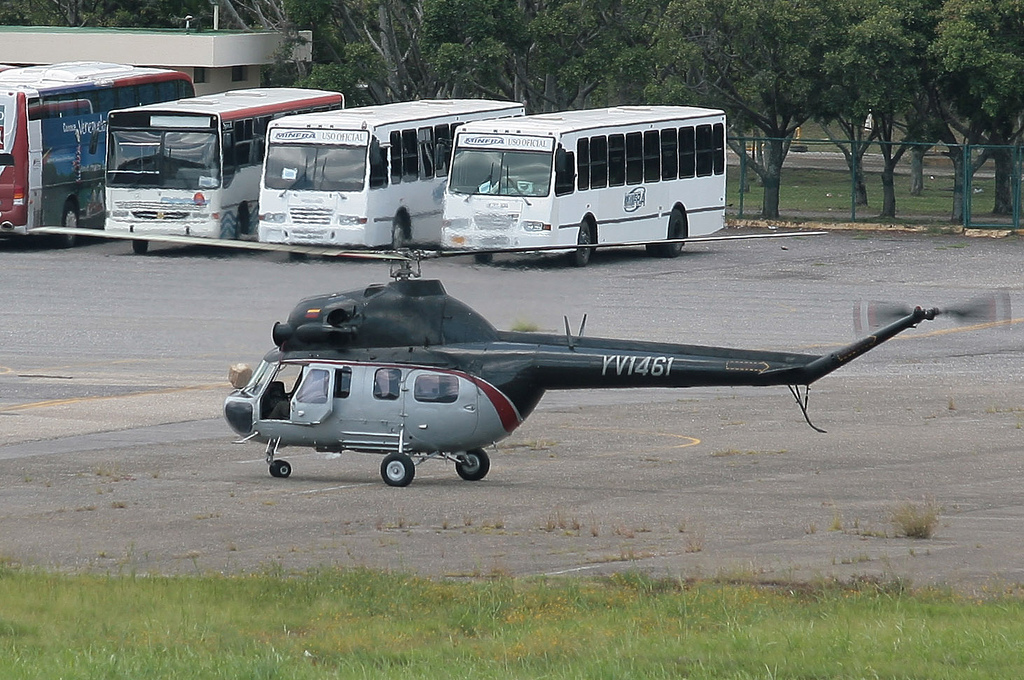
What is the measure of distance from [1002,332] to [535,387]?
1411cm

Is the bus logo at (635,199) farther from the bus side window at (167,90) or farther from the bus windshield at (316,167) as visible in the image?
the bus side window at (167,90)

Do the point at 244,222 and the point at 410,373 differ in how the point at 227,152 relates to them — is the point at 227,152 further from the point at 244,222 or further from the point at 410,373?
the point at 410,373

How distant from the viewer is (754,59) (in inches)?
1777

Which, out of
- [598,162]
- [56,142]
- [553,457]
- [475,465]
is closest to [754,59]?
[598,162]

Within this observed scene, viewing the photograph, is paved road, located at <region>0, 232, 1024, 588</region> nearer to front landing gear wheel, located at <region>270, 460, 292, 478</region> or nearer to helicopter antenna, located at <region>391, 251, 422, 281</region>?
front landing gear wheel, located at <region>270, 460, 292, 478</region>

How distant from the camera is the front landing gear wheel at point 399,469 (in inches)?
749

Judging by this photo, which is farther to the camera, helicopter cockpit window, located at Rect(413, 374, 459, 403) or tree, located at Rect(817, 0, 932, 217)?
tree, located at Rect(817, 0, 932, 217)

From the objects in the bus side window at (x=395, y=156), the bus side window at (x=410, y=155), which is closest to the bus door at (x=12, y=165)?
the bus side window at (x=395, y=156)

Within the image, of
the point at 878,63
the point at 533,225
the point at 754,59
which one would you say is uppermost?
the point at 754,59

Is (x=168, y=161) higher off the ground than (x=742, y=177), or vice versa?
(x=168, y=161)

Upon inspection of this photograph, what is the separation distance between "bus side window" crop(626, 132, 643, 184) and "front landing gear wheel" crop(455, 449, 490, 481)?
1861cm

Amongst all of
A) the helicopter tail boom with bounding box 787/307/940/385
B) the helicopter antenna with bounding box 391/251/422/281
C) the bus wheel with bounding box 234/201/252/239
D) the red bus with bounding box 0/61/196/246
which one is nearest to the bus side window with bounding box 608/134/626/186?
the bus wheel with bounding box 234/201/252/239

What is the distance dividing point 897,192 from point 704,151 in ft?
71.2

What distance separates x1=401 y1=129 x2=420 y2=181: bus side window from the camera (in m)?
37.7
